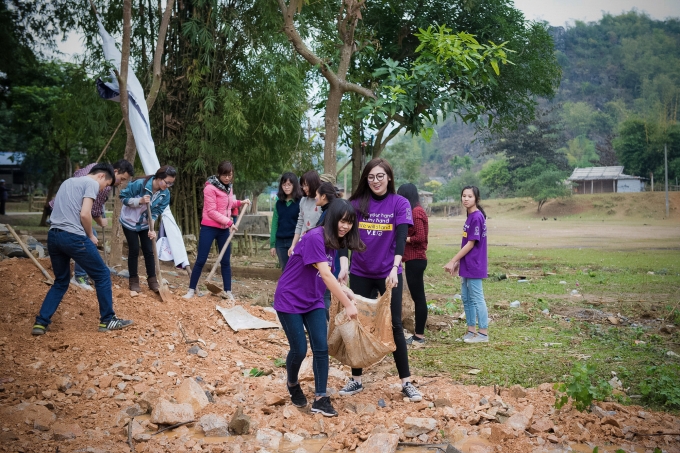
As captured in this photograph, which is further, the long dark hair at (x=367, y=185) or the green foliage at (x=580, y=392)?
the long dark hair at (x=367, y=185)

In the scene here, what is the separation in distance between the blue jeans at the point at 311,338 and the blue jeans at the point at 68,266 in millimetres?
2171

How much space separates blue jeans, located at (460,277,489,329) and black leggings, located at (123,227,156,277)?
11.2 ft

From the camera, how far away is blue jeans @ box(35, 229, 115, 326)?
5.32 meters

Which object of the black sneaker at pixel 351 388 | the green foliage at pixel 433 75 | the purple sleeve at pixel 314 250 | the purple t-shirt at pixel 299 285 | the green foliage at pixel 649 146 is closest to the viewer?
the purple sleeve at pixel 314 250

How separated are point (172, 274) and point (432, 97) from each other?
16.2 feet

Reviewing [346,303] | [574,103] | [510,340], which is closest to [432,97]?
[510,340]

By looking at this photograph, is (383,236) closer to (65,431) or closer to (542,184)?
(65,431)

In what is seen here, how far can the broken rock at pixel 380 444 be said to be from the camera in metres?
3.62

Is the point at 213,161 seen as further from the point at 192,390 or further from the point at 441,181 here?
the point at 441,181

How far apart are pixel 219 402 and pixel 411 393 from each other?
1340 millimetres

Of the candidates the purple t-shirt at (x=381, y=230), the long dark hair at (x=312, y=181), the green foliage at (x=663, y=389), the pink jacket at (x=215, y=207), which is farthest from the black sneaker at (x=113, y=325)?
the green foliage at (x=663, y=389)

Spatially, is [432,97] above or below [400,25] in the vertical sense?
below

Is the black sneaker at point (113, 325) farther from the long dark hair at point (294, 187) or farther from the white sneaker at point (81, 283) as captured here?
the long dark hair at point (294, 187)

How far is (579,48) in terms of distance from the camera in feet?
121
